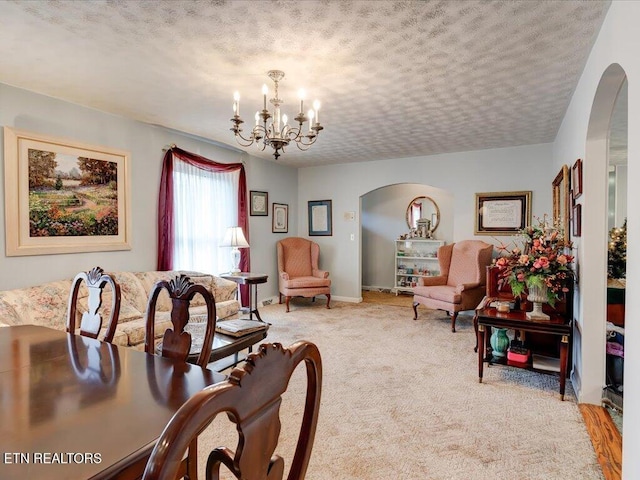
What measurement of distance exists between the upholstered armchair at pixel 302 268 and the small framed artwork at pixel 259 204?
60cm

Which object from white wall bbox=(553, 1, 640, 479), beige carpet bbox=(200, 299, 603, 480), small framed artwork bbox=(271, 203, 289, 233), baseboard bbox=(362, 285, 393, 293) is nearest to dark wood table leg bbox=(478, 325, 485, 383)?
beige carpet bbox=(200, 299, 603, 480)

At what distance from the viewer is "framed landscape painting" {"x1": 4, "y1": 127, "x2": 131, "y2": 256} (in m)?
3.13

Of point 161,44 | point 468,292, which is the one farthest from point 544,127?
point 161,44

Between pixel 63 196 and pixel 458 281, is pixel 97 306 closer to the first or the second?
pixel 63 196

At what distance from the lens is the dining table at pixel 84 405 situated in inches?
32.5

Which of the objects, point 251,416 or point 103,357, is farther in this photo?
point 103,357

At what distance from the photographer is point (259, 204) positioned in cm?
616

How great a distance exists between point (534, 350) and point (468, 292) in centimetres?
153

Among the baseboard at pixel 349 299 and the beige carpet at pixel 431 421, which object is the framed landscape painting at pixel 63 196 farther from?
the baseboard at pixel 349 299

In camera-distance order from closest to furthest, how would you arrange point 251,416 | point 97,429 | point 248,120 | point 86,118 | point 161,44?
point 251,416 < point 97,429 < point 161,44 < point 86,118 < point 248,120

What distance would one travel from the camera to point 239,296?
5.59 meters

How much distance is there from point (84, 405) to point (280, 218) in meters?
5.67

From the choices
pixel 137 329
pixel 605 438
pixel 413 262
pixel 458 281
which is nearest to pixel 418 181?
pixel 458 281

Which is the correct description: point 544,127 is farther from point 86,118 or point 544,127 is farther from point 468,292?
point 86,118
